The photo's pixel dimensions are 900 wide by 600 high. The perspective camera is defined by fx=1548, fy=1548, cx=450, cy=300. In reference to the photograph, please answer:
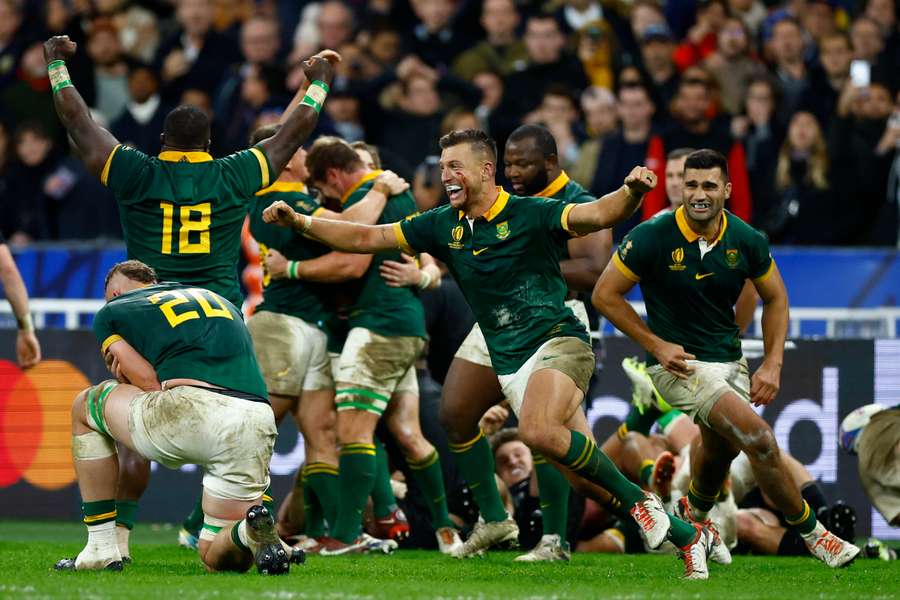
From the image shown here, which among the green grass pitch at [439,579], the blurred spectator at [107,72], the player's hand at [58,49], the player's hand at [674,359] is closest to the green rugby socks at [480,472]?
the green grass pitch at [439,579]

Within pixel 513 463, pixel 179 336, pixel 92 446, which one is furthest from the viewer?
pixel 513 463

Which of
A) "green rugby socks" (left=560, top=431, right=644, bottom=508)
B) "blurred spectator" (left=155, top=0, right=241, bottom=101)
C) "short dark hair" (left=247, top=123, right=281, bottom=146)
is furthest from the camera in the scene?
"blurred spectator" (left=155, top=0, right=241, bottom=101)

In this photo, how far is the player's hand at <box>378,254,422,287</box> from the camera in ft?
33.0

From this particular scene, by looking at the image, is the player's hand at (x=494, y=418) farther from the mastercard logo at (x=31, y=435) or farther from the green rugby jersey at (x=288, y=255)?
the mastercard logo at (x=31, y=435)

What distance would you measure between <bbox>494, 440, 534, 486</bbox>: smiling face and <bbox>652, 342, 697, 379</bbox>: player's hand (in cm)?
246

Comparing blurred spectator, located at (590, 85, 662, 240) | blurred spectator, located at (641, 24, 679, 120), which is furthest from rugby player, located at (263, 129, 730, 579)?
blurred spectator, located at (641, 24, 679, 120)

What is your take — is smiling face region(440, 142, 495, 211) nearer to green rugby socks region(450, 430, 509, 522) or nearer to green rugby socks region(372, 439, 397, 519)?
green rugby socks region(450, 430, 509, 522)

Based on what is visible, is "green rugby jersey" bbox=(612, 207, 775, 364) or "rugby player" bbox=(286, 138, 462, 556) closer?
"green rugby jersey" bbox=(612, 207, 775, 364)

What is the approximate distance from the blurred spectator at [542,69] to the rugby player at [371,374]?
578cm

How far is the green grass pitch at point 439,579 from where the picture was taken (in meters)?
7.08

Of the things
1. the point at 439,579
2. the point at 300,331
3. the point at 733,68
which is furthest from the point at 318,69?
the point at 733,68

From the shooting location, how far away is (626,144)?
1479 centimetres

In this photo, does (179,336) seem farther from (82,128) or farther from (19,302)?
(19,302)

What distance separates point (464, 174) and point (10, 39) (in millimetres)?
11008
